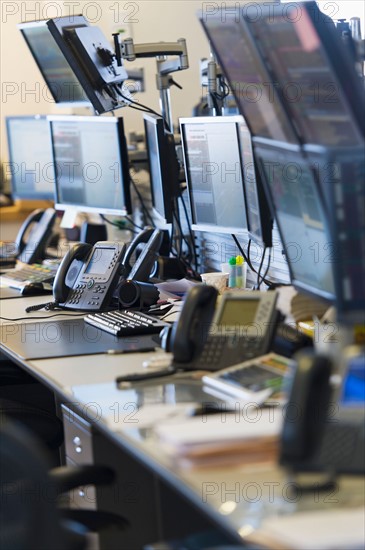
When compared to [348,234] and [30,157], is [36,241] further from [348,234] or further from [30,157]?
[348,234]

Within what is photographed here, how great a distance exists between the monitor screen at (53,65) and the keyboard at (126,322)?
47.4 inches

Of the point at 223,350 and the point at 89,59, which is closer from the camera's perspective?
the point at 223,350

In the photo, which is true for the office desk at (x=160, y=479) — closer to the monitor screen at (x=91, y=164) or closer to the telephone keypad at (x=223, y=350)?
the telephone keypad at (x=223, y=350)

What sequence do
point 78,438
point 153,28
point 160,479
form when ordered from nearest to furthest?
point 160,479 → point 78,438 → point 153,28

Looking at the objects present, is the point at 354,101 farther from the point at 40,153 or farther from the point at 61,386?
the point at 40,153

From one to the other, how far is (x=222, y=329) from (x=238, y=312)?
0.19 ft

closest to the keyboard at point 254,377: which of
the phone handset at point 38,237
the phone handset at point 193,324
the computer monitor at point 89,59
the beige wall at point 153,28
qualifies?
the phone handset at point 193,324

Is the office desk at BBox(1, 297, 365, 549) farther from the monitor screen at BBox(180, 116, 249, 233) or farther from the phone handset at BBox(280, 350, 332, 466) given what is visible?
the monitor screen at BBox(180, 116, 249, 233)

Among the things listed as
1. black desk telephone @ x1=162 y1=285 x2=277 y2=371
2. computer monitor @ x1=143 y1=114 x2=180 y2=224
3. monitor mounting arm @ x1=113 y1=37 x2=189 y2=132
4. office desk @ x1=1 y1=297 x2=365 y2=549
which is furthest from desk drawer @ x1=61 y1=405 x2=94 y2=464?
monitor mounting arm @ x1=113 y1=37 x2=189 y2=132

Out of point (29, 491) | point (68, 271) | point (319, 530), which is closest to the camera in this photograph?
point (319, 530)

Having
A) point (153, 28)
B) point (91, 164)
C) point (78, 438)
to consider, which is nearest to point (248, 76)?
point (78, 438)

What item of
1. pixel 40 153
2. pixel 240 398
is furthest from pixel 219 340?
pixel 40 153

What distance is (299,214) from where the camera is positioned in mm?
1977

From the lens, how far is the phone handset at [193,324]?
220 centimetres
